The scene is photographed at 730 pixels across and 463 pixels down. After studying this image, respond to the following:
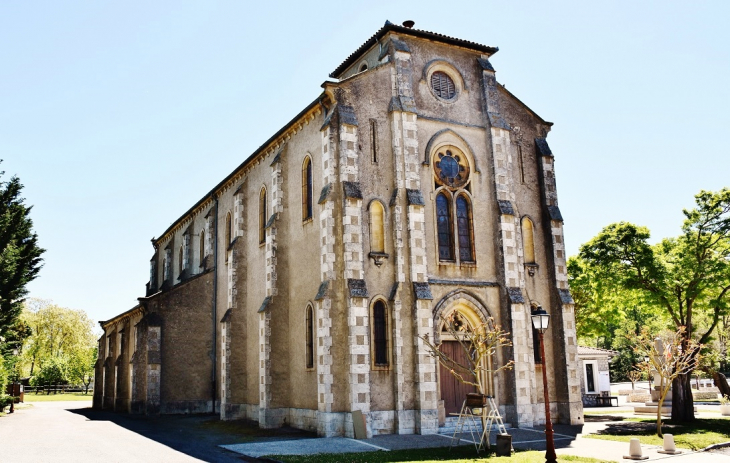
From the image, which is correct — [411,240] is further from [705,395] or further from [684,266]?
[705,395]

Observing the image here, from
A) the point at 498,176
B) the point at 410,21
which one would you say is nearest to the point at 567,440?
the point at 498,176

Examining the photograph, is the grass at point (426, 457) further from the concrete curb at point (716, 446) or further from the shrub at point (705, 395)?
the shrub at point (705, 395)

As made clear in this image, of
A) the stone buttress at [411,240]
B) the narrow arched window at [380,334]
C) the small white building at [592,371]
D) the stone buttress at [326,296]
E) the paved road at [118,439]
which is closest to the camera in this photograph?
the paved road at [118,439]

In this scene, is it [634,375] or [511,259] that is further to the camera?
[634,375]

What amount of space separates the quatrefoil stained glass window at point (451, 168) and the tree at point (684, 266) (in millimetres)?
7465

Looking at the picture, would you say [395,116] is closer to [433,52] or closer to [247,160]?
[433,52]

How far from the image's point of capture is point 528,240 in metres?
25.4

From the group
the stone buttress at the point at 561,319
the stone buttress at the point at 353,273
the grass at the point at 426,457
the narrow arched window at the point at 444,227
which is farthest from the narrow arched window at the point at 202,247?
the grass at the point at 426,457

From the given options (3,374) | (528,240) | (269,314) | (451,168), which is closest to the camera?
(451,168)

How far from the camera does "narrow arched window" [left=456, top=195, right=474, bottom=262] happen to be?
23.7m

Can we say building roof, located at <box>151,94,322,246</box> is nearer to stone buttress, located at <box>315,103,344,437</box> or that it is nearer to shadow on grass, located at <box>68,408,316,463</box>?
stone buttress, located at <box>315,103,344,437</box>

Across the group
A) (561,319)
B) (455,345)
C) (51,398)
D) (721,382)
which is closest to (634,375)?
(721,382)

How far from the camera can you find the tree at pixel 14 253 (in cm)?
2909

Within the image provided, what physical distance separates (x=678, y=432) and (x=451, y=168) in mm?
12285
